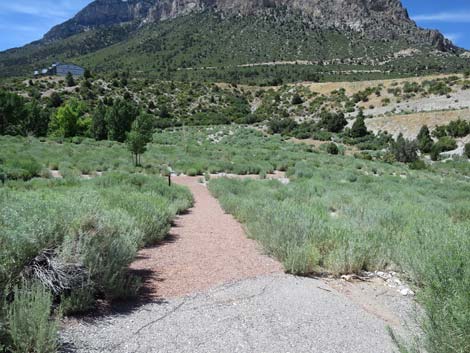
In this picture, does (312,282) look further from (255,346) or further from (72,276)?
(72,276)

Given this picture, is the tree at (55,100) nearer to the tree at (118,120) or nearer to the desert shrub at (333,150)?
the tree at (118,120)

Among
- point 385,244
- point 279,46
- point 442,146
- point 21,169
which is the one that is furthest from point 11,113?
point 279,46

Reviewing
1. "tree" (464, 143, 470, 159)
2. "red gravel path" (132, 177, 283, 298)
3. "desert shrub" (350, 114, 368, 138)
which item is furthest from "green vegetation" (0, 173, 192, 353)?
"desert shrub" (350, 114, 368, 138)

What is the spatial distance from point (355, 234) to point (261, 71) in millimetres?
95772

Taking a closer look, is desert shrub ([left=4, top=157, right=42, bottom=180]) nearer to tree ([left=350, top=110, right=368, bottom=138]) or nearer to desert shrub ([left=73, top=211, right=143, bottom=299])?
desert shrub ([left=73, top=211, right=143, bottom=299])

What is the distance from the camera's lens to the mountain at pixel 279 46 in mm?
99312

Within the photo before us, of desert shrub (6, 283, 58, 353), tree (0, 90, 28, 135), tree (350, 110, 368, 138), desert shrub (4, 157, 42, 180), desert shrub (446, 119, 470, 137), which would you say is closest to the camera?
desert shrub (6, 283, 58, 353)

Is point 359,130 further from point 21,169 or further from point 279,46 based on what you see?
point 279,46

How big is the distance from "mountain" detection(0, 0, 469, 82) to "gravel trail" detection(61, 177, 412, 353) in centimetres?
8816

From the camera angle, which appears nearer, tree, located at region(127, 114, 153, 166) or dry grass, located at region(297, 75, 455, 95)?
tree, located at region(127, 114, 153, 166)

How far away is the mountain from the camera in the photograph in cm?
9931

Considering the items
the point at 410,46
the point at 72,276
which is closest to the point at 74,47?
the point at 410,46

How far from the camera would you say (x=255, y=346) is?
4.15m

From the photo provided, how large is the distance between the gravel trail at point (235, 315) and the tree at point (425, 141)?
3581cm
